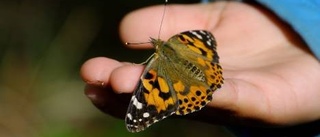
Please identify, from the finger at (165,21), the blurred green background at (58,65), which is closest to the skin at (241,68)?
the finger at (165,21)

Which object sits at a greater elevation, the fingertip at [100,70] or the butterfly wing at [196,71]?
the fingertip at [100,70]

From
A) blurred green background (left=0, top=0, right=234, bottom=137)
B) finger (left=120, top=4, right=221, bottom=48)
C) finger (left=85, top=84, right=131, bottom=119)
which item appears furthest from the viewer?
blurred green background (left=0, top=0, right=234, bottom=137)

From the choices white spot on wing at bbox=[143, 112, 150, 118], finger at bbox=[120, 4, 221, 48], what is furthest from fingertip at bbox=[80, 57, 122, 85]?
finger at bbox=[120, 4, 221, 48]

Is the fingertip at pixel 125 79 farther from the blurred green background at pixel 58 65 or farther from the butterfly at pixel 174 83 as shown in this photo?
the blurred green background at pixel 58 65

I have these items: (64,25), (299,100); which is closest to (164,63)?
(299,100)

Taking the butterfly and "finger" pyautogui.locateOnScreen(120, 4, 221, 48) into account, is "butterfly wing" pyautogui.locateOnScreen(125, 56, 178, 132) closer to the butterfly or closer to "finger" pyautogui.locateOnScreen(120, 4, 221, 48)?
the butterfly

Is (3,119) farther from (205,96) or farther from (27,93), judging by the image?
(205,96)
